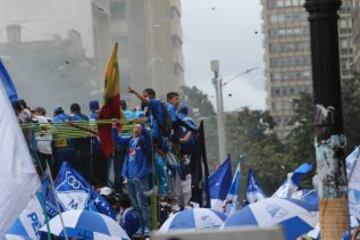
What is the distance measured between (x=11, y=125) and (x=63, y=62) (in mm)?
40399

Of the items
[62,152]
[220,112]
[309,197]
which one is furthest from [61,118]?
[220,112]

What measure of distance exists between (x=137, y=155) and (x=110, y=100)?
30.4 inches

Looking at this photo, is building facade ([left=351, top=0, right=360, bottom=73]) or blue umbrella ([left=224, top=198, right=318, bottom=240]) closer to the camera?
blue umbrella ([left=224, top=198, right=318, bottom=240])

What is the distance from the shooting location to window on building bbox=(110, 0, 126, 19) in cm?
5206

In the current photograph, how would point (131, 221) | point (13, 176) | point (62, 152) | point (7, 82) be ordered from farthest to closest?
point (62, 152)
point (131, 221)
point (7, 82)
point (13, 176)

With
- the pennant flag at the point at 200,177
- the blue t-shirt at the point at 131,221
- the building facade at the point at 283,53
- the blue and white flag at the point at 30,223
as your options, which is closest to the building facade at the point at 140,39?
the pennant flag at the point at 200,177

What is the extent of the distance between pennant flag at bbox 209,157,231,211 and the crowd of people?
1.76 meters

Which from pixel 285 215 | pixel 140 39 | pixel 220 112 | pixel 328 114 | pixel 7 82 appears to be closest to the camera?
pixel 328 114

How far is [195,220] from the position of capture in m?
15.3

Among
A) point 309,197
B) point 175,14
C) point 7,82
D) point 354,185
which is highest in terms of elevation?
point 175,14

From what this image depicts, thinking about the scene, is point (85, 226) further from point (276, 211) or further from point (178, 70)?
point (178, 70)

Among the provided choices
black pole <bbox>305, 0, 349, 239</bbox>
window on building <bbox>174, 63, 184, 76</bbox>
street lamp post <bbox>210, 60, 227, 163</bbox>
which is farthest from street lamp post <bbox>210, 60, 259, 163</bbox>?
black pole <bbox>305, 0, 349, 239</bbox>

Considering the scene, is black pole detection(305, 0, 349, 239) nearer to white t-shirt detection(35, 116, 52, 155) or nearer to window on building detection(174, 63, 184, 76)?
white t-shirt detection(35, 116, 52, 155)

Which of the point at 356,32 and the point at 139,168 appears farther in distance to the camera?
the point at 356,32
